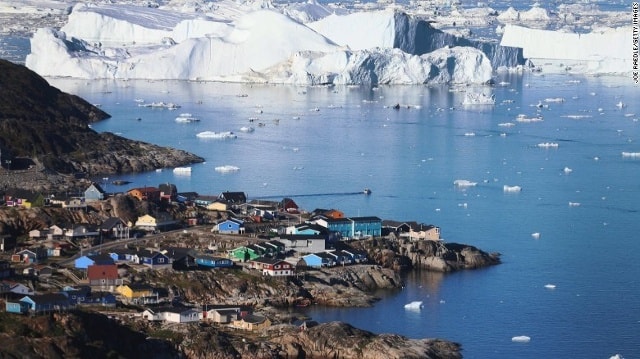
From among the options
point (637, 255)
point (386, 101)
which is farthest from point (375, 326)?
point (386, 101)

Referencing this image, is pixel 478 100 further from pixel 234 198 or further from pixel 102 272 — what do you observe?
pixel 102 272

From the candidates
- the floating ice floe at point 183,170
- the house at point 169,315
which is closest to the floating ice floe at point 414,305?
the house at point 169,315

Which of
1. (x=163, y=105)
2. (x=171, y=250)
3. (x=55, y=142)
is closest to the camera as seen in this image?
(x=171, y=250)

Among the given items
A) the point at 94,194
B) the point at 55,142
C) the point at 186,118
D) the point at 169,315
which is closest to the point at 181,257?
the point at 169,315

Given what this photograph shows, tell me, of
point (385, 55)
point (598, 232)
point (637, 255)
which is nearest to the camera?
point (637, 255)

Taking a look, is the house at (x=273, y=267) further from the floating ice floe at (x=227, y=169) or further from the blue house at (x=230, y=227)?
the floating ice floe at (x=227, y=169)

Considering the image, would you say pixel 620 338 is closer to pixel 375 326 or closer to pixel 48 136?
pixel 375 326
